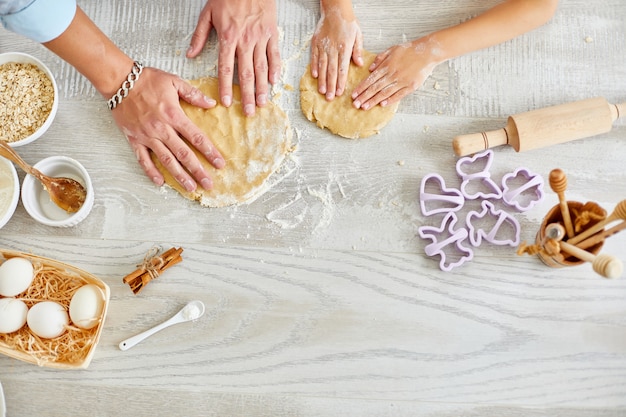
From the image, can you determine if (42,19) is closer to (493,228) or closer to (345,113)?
(345,113)

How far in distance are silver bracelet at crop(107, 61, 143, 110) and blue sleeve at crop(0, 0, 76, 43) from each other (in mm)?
139

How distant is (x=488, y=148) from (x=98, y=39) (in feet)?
2.50

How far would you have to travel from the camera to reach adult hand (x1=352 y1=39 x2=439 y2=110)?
1.02 metres

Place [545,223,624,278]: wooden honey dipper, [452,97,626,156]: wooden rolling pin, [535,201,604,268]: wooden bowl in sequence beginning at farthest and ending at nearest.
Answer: [452,97,626,156]: wooden rolling pin < [535,201,604,268]: wooden bowl < [545,223,624,278]: wooden honey dipper

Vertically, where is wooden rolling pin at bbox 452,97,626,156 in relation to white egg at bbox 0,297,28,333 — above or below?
above

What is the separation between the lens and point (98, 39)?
97cm

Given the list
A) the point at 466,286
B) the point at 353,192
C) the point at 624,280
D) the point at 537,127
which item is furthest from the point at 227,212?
the point at 624,280

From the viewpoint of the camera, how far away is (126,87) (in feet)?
3.26

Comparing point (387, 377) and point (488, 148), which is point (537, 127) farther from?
point (387, 377)

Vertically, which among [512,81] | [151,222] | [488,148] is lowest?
[151,222]

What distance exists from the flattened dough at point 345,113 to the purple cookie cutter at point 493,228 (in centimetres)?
25

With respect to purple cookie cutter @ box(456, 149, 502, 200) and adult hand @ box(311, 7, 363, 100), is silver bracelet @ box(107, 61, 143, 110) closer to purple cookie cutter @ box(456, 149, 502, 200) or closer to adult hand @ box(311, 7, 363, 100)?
adult hand @ box(311, 7, 363, 100)

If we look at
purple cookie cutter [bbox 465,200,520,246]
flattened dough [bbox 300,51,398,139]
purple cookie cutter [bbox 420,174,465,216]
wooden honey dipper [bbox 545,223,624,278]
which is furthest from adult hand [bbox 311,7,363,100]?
wooden honey dipper [bbox 545,223,624,278]

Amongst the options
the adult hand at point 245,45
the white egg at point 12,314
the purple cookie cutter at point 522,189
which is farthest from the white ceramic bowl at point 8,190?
the purple cookie cutter at point 522,189
